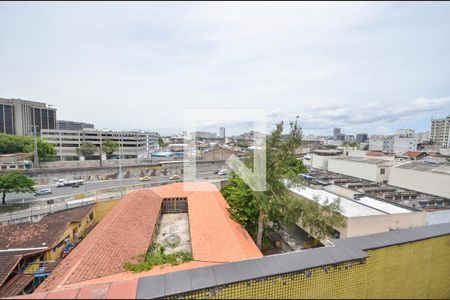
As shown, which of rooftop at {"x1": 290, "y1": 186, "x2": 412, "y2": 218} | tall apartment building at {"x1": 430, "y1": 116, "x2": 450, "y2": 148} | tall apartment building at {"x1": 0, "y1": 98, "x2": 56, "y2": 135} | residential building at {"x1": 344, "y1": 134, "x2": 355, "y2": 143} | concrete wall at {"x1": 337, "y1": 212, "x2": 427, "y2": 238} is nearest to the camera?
concrete wall at {"x1": 337, "y1": 212, "x2": 427, "y2": 238}

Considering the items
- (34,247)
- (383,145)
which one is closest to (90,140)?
(34,247)

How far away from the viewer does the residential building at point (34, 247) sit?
227 inches

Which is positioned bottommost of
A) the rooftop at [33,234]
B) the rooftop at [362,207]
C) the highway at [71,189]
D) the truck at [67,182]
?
the highway at [71,189]

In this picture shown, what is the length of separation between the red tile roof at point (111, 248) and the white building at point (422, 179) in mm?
16324

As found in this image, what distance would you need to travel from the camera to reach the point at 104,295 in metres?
1.66

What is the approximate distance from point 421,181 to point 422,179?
154 millimetres

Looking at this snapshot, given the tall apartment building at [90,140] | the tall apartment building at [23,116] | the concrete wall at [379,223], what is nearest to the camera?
the concrete wall at [379,223]

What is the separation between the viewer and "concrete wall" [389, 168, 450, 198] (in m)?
12.3

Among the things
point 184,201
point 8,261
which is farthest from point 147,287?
point 184,201

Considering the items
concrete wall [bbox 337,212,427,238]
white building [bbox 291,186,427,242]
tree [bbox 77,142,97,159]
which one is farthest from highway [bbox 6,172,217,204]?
concrete wall [bbox 337,212,427,238]

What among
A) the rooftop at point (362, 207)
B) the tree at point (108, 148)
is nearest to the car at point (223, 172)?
the rooftop at point (362, 207)

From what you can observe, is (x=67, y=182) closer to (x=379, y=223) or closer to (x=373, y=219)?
(x=373, y=219)

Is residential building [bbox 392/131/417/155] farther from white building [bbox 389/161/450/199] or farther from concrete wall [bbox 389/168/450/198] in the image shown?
concrete wall [bbox 389/168/450/198]

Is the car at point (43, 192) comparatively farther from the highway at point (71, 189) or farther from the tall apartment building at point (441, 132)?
the tall apartment building at point (441, 132)
